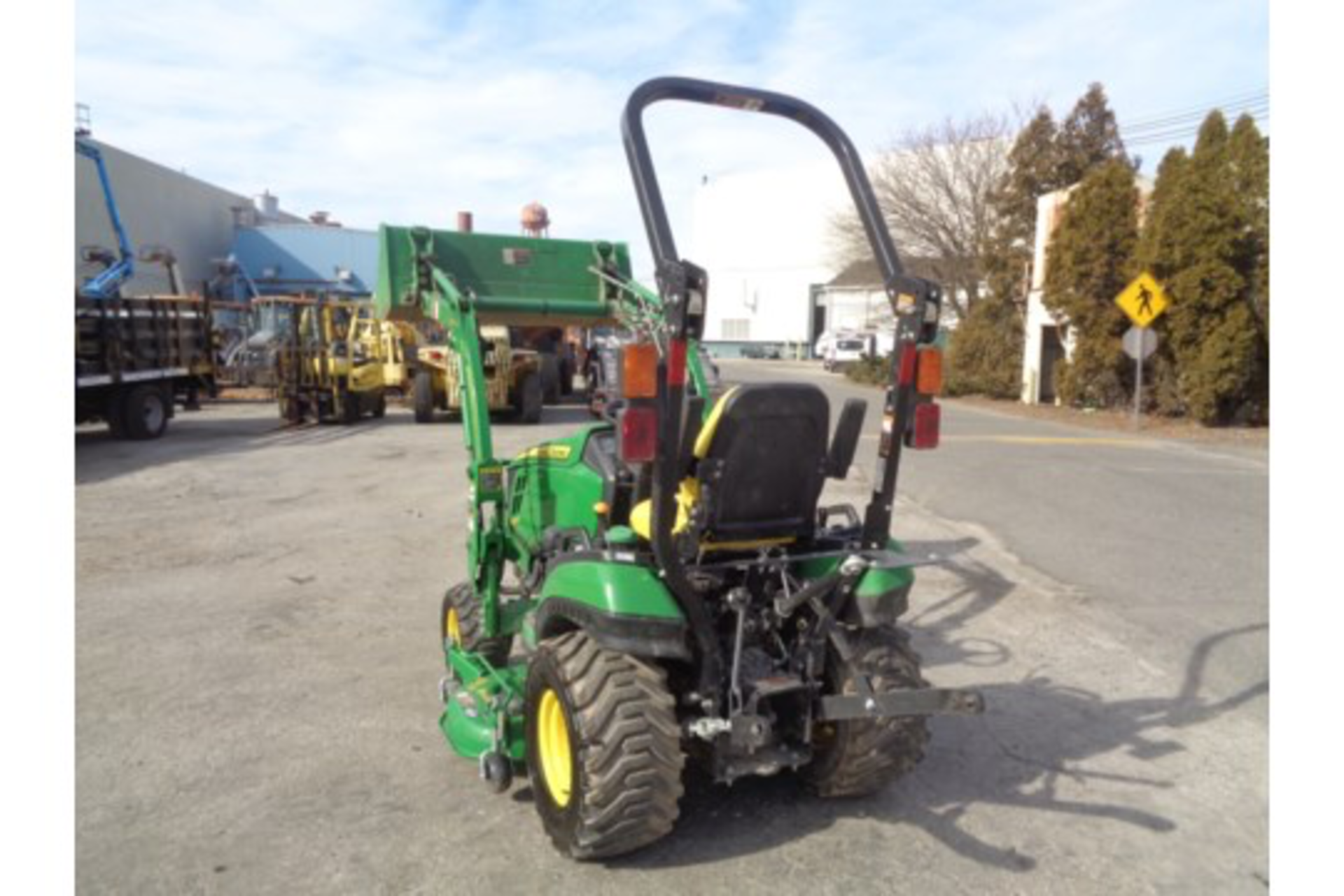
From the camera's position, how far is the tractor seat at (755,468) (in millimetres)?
3100

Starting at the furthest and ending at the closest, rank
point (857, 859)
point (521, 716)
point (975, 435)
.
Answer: point (975, 435) → point (521, 716) → point (857, 859)

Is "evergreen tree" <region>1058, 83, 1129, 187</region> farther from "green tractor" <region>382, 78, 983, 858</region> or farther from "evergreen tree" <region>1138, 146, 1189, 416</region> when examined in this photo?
"green tractor" <region>382, 78, 983, 858</region>

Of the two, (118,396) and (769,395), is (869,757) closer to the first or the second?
(769,395)

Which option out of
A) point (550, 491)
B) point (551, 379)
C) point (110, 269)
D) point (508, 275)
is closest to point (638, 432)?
point (550, 491)

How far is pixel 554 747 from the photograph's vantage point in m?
3.35

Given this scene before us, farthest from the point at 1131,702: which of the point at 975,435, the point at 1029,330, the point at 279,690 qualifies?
the point at 1029,330

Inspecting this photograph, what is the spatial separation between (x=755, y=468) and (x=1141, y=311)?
1695 cm

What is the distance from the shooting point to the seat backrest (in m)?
3.10

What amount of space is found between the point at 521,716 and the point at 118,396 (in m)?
13.9

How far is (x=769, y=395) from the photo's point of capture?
3125 mm

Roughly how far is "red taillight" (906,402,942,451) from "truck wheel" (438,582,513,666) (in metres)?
2.29

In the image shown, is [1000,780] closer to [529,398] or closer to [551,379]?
[529,398]

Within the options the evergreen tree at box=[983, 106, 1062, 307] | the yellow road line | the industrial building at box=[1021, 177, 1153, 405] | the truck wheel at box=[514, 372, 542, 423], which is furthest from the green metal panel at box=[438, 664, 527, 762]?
the evergreen tree at box=[983, 106, 1062, 307]

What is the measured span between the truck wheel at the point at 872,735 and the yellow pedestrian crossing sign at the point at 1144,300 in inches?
642
